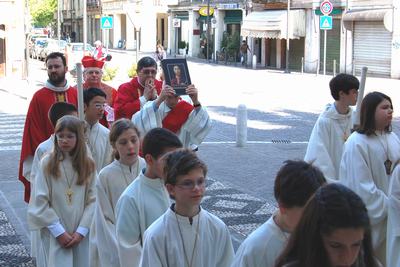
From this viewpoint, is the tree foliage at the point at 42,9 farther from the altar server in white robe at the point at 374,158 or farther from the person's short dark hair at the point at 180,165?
the person's short dark hair at the point at 180,165

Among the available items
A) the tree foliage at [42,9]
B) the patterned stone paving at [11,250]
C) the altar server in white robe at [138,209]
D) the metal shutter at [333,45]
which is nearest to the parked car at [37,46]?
the metal shutter at [333,45]

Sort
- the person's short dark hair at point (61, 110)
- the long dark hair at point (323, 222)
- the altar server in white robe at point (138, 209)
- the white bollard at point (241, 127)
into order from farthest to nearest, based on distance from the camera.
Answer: the white bollard at point (241, 127) → the person's short dark hair at point (61, 110) → the altar server in white robe at point (138, 209) → the long dark hair at point (323, 222)

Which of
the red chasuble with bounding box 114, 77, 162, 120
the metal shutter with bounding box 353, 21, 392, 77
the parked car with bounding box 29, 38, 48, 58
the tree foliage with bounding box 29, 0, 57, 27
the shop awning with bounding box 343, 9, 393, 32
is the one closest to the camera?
the red chasuble with bounding box 114, 77, 162, 120

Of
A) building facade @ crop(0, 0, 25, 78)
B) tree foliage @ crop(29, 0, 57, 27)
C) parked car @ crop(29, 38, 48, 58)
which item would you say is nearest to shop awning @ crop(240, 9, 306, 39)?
parked car @ crop(29, 38, 48, 58)

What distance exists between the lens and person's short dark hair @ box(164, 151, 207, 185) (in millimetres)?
3701

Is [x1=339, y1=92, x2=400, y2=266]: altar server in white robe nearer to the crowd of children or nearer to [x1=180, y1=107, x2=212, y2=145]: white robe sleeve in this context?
the crowd of children

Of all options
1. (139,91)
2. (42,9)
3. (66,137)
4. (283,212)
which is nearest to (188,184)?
(283,212)

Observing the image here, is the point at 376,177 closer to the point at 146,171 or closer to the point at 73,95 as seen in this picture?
the point at 146,171

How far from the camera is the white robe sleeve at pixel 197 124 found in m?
6.54

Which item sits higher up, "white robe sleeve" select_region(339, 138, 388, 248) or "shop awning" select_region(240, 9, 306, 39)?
"shop awning" select_region(240, 9, 306, 39)

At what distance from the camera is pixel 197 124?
654 cm

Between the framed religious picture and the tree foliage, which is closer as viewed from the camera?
the framed religious picture

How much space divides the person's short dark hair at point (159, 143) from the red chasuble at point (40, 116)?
307cm

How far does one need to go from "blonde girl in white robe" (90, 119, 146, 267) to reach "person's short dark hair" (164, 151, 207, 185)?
4.94ft
